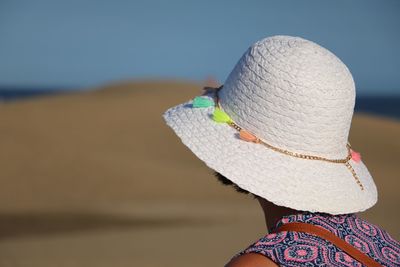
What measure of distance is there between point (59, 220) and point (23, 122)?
7430 mm

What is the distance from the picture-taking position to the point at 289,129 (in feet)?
7.12

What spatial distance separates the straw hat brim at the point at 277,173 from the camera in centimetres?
207

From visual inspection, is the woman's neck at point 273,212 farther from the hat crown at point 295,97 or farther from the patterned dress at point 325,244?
the hat crown at point 295,97

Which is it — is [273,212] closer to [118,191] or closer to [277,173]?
[277,173]

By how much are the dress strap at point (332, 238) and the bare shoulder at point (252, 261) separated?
0.51 ft

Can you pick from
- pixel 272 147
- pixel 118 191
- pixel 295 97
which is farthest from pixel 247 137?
pixel 118 191

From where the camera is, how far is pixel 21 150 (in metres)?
15.3

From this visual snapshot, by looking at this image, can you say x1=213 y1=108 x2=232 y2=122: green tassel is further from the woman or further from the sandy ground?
the sandy ground

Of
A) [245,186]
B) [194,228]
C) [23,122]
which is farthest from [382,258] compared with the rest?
[23,122]

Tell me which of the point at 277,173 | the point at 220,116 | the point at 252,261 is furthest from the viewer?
Result: the point at 220,116

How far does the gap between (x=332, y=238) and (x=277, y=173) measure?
0.28 m

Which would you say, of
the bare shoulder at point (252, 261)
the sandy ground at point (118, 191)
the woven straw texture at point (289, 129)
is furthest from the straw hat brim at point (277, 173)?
the sandy ground at point (118, 191)

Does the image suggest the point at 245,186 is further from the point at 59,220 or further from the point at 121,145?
the point at 121,145

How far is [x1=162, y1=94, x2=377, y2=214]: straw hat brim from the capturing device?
207cm
